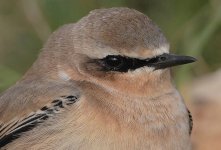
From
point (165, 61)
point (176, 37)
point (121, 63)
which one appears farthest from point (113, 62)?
point (176, 37)

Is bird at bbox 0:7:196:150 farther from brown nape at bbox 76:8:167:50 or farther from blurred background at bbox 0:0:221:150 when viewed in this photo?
blurred background at bbox 0:0:221:150

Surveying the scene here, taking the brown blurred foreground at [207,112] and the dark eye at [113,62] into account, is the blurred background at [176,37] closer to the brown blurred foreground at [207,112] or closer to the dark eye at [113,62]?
the brown blurred foreground at [207,112]

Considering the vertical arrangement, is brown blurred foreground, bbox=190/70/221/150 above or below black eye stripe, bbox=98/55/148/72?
below

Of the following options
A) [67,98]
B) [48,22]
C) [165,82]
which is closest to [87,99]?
[67,98]

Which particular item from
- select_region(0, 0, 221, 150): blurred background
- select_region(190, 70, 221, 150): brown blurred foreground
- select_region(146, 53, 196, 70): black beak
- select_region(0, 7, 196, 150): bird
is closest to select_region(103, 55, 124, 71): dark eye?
select_region(0, 7, 196, 150): bird

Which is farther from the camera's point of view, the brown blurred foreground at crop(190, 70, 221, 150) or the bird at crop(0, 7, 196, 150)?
the brown blurred foreground at crop(190, 70, 221, 150)

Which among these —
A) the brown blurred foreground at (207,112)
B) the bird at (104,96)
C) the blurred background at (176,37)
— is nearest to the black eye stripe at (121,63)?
the bird at (104,96)

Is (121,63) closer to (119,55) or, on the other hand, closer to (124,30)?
(119,55)

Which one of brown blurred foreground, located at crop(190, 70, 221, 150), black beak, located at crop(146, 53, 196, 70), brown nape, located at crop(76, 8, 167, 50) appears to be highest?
brown nape, located at crop(76, 8, 167, 50)
